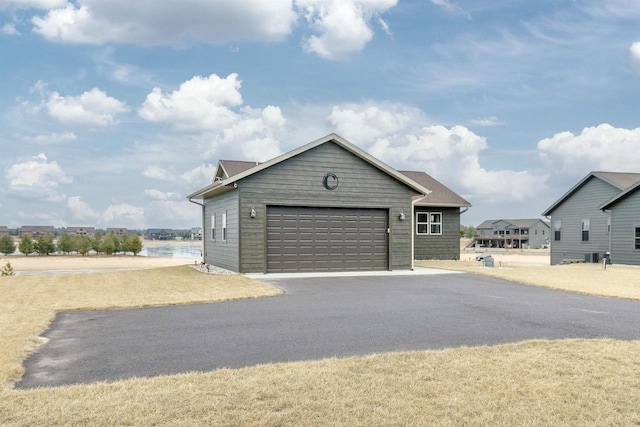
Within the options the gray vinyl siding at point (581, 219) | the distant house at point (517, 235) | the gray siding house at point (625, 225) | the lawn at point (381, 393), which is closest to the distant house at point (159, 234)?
the distant house at point (517, 235)

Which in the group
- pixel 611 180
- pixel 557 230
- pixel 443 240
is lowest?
pixel 443 240

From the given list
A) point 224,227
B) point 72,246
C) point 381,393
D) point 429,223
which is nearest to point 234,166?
point 224,227

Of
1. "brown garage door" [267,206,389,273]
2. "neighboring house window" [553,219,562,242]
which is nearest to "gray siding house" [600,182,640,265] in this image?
"neighboring house window" [553,219,562,242]

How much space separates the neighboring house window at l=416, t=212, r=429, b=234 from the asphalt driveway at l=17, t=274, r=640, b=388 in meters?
17.9

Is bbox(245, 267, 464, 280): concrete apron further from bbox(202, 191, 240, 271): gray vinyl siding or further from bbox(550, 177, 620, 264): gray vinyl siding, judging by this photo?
bbox(550, 177, 620, 264): gray vinyl siding

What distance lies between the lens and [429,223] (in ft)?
107

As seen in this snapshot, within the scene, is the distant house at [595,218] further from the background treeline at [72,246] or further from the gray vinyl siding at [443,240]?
the background treeline at [72,246]

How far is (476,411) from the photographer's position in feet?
16.5

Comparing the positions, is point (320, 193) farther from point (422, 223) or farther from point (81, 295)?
point (422, 223)

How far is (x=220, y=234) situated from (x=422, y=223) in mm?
14269

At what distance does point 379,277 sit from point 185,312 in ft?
30.1

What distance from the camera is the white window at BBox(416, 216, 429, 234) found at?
107 ft

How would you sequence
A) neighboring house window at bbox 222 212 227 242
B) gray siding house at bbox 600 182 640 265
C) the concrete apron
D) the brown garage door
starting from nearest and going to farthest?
the concrete apron
the brown garage door
neighboring house window at bbox 222 212 227 242
gray siding house at bbox 600 182 640 265

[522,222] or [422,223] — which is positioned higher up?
[522,222]
